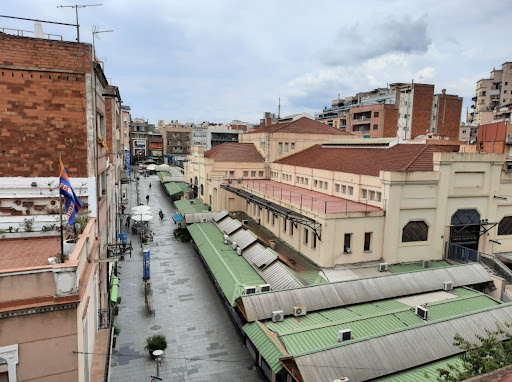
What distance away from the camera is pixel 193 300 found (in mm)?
25562

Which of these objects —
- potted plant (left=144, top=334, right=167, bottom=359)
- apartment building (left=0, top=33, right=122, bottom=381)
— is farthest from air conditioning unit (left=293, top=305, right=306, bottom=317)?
apartment building (left=0, top=33, right=122, bottom=381)

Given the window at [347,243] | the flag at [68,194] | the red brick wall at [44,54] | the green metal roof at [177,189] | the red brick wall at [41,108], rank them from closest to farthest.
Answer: the flag at [68,194], the red brick wall at [44,54], the red brick wall at [41,108], the window at [347,243], the green metal roof at [177,189]

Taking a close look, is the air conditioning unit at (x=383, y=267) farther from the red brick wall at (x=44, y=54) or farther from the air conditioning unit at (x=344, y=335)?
the red brick wall at (x=44, y=54)

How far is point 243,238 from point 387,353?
17045mm

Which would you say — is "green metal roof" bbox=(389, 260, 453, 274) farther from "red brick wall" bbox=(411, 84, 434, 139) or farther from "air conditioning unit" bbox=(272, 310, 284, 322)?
"red brick wall" bbox=(411, 84, 434, 139)

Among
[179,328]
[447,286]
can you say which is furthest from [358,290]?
[179,328]

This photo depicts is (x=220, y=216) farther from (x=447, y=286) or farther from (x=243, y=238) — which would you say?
(x=447, y=286)

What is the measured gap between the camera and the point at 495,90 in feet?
313

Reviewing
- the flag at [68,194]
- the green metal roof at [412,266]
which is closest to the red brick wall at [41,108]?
the flag at [68,194]

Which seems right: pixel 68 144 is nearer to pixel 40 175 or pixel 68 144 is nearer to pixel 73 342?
pixel 40 175

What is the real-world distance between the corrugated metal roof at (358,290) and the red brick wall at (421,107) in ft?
160

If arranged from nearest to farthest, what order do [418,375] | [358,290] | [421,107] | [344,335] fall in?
[418,375] < [344,335] < [358,290] < [421,107]

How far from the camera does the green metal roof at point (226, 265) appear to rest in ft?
69.1

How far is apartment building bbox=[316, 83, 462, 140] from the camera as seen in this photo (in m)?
66.9
